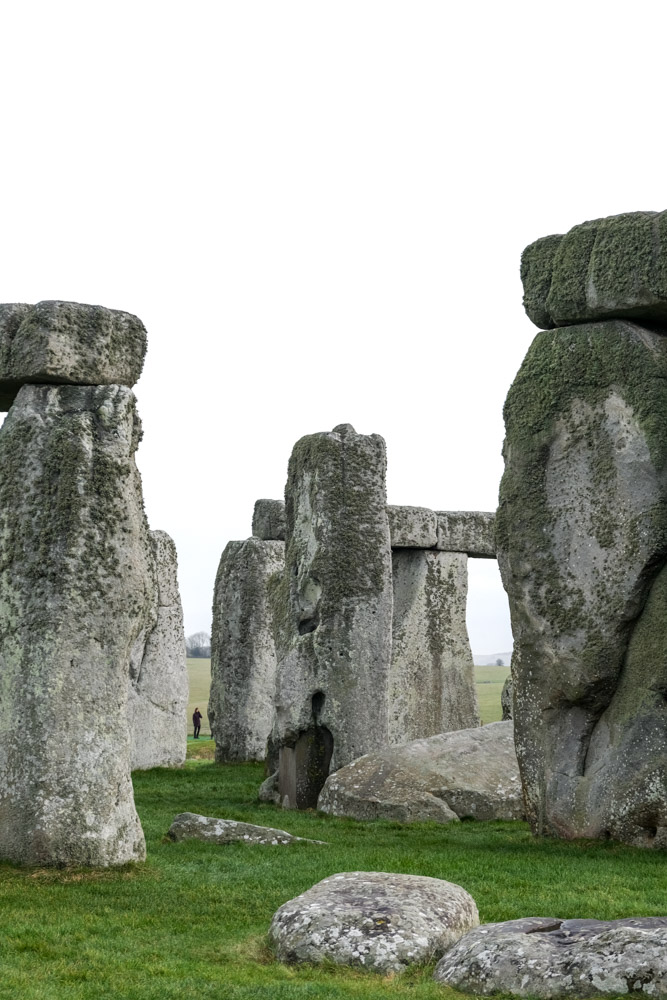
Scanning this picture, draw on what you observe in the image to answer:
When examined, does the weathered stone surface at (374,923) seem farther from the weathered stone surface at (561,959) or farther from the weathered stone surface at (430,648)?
the weathered stone surface at (430,648)

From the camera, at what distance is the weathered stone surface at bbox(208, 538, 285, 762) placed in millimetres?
21141

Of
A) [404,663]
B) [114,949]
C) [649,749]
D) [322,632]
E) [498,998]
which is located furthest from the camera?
[404,663]

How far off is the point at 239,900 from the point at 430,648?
51.5 feet

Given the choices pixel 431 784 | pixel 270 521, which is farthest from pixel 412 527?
pixel 431 784

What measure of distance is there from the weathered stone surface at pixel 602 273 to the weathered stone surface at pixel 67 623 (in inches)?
165

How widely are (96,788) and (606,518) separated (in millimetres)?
4583

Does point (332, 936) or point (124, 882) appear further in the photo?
point (124, 882)

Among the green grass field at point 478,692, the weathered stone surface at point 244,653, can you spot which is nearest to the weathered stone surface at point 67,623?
the weathered stone surface at point 244,653

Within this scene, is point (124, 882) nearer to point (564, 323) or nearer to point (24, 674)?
point (24, 674)

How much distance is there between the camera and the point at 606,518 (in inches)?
430

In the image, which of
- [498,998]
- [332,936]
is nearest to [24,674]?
[332,936]

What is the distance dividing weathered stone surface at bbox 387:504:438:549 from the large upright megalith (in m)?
11.3

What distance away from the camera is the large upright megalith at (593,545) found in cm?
1066

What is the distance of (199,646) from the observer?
3888 inches
